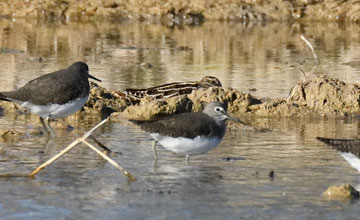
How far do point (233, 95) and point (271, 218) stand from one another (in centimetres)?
761

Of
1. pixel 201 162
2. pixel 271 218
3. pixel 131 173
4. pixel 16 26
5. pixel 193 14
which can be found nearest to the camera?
pixel 271 218

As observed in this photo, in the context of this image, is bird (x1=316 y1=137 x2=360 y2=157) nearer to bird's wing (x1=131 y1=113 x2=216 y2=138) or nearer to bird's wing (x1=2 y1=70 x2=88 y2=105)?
bird's wing (x1=131 y1=113 x2=216 y2=138)

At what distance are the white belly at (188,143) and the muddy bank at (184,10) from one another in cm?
2727

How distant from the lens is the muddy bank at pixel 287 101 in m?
16.6

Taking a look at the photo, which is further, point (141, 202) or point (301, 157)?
point (301, 157)

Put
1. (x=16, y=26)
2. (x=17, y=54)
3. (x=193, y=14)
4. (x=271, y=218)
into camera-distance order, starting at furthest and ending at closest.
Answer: (x=193, y=14)
(x=16, y=26)
(x=17, y=54)
(x=271, y=218)

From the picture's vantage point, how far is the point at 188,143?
458 inches

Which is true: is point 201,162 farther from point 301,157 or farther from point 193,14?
point 193,14

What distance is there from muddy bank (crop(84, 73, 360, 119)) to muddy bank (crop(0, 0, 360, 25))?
862 inches

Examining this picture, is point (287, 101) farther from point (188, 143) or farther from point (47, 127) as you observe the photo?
point (188, 143)

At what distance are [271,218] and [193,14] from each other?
30103mm

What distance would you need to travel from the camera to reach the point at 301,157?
12797mm

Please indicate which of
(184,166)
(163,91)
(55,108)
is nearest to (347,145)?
(184,166)

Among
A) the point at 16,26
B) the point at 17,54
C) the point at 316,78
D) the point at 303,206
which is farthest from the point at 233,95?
the point at 16,26
